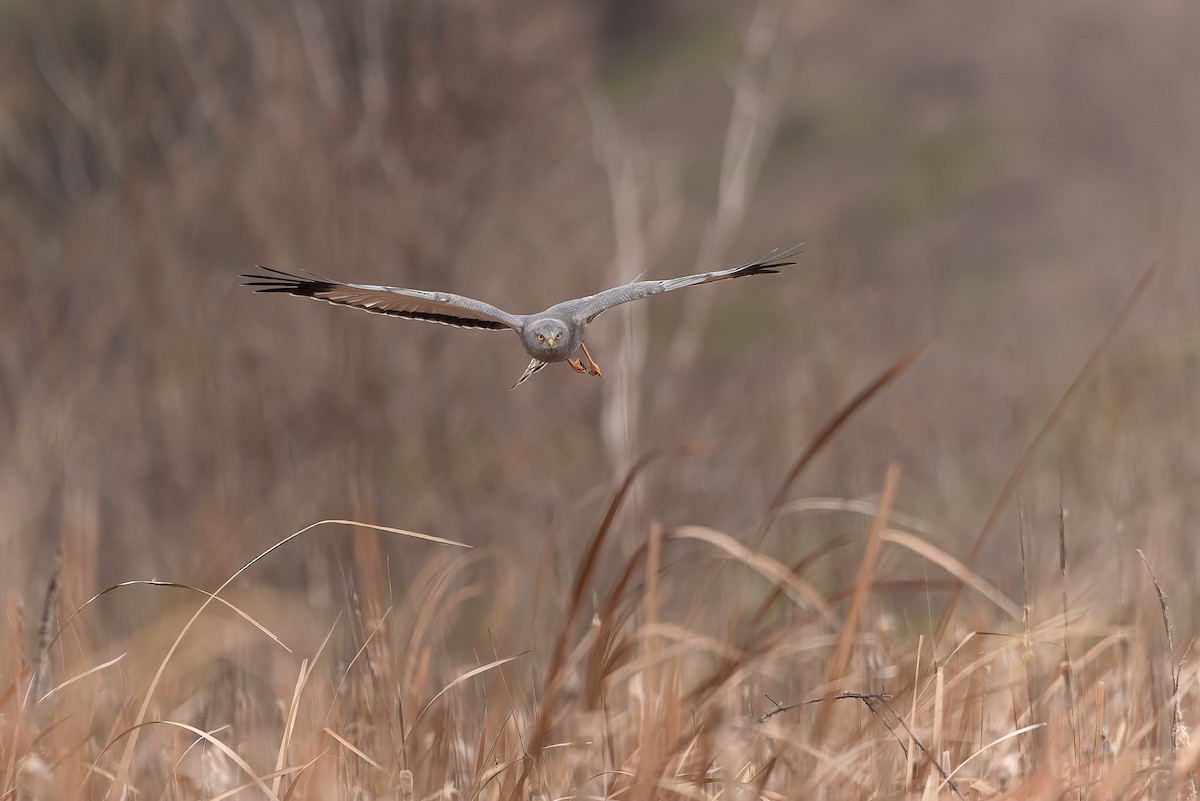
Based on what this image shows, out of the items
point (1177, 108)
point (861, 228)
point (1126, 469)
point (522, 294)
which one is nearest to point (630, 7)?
point (861, 228)

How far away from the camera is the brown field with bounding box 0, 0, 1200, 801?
195 cm

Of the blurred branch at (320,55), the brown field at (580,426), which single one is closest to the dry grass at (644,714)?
the brown field at (580,426)

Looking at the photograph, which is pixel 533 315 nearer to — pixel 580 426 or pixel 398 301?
pixel 398 301

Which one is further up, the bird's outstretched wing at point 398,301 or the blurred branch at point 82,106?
the blurred branch at point 82,106

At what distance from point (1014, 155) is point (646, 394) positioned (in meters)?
11.2

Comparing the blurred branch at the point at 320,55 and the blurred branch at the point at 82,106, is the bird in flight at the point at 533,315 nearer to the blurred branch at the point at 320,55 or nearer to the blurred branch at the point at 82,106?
the blurred branch at the point at 82,106

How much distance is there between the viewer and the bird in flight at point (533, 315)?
48.2 inches

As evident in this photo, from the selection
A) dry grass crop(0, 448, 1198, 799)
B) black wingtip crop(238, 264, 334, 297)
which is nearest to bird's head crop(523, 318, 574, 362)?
black wingtip crop(238, 264, 334, 297)

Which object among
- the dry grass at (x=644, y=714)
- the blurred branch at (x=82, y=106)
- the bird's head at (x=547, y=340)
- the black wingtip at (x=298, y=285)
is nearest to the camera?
the bird's head at (x=547, y=340)

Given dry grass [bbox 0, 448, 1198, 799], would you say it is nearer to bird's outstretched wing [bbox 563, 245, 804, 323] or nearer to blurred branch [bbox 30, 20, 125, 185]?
bird's outstretched wing [bbox 563, 245, 804, 323]

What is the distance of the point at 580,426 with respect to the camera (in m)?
13.5

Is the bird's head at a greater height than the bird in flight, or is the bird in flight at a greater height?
the bird in flight

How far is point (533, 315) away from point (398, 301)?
0.16m

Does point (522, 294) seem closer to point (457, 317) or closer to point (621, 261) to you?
point (621, 261)
